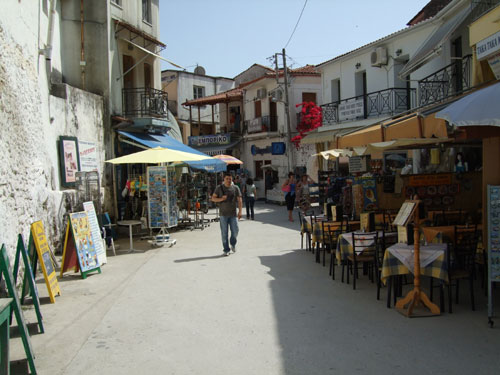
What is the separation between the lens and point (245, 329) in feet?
17.3

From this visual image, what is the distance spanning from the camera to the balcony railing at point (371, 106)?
18.9 m

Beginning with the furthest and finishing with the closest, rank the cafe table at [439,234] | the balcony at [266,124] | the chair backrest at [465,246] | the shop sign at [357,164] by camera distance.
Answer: the balcony at [266,124], the shop sign at [357,164], the cafe table at [439,234], the chair backrest at [465,246]

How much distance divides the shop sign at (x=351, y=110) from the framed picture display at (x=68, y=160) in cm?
1318

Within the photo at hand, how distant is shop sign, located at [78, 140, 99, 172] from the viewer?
12.3 meters

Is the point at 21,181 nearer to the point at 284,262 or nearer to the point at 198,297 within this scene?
the point at 198,297

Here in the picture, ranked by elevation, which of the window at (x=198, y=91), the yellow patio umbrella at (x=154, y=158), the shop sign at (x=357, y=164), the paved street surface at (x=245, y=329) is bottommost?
the paved street surface at (x=245, y=329)

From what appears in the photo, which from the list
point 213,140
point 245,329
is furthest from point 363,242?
point 213,140

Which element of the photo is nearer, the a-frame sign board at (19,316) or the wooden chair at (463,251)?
the a-frame sign board at (19,316)

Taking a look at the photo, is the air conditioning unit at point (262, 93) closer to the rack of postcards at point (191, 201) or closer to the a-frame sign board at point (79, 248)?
the rack of postcards at point (191, 201)

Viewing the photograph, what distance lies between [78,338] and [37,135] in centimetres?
516

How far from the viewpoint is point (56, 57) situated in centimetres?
1384

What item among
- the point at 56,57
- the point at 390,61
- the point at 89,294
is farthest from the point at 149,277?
the point at 390,61

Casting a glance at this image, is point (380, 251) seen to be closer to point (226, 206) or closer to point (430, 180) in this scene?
point (430, 180)

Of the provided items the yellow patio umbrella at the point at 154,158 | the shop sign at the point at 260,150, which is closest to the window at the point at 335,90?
the shop sign at the point at 260,150
